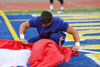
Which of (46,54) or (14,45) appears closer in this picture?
(46,54)

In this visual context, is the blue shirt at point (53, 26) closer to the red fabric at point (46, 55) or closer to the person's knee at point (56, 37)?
the person's knee at point (56, 37)

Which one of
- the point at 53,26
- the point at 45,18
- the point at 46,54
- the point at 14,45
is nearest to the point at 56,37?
the point at 53,26

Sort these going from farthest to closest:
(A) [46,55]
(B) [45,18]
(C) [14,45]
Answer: (C) [14,45] < (B) [45,18] < (A) [46,55]

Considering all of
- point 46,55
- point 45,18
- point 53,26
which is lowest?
point 46,55

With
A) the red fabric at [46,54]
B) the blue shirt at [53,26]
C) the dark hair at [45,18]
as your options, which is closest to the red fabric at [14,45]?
the red fabric at [46,54]

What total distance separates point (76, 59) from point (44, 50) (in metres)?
1.09

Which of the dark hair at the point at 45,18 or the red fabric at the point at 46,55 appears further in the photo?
the dark hair at the point at 45,18

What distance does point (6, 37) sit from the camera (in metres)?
6.93

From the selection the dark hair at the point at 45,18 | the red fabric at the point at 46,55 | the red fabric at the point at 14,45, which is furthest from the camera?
the red fabric at the point at 14,45

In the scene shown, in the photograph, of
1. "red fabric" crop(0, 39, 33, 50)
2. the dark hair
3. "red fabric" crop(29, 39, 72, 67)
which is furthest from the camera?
"red fabric" crop(0, 39, 33, 50)

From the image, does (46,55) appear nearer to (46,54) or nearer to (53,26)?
(46,54)

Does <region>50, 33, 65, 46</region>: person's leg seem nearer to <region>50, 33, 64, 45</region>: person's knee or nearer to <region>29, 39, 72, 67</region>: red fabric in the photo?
<region>50, 33, 64, 45</region>: person's knee

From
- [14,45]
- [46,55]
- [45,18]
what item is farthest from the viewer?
[14,45]

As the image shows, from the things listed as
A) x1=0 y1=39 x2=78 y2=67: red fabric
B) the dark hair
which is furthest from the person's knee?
the dark hair
